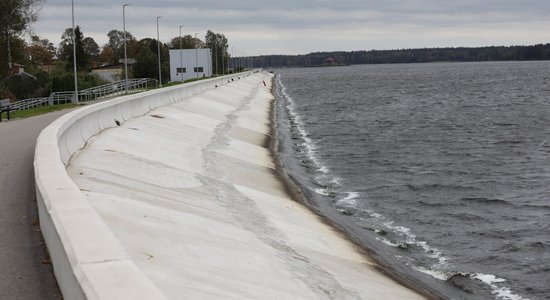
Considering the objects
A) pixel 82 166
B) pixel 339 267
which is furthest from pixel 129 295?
pixel 82 166

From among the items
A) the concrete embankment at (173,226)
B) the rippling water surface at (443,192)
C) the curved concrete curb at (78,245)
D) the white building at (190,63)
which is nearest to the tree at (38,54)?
the white building at (190,63)

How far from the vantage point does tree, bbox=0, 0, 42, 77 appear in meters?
74.8

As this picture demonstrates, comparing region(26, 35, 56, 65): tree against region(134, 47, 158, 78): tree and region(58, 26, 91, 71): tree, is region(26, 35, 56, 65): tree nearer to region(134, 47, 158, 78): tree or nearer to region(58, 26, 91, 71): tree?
region(58, 26, 91, 71): tree

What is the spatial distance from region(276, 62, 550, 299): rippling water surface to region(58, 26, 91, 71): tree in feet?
282

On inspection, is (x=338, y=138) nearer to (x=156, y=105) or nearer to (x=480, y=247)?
(x=156, y=105)

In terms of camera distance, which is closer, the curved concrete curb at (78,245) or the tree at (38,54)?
the curved concrete curb at (78,245)

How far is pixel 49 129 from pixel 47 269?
934cm

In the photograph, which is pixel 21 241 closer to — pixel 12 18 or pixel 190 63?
pixel 12 18

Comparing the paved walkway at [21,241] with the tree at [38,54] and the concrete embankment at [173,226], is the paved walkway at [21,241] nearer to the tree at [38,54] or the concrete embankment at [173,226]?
the concrete embankment at [173,226]

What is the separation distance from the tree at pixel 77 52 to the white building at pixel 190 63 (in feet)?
52.2

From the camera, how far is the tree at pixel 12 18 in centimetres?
7475

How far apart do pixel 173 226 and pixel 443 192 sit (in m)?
13.1

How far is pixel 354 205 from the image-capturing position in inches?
877

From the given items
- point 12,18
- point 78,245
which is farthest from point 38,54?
point 78,245
